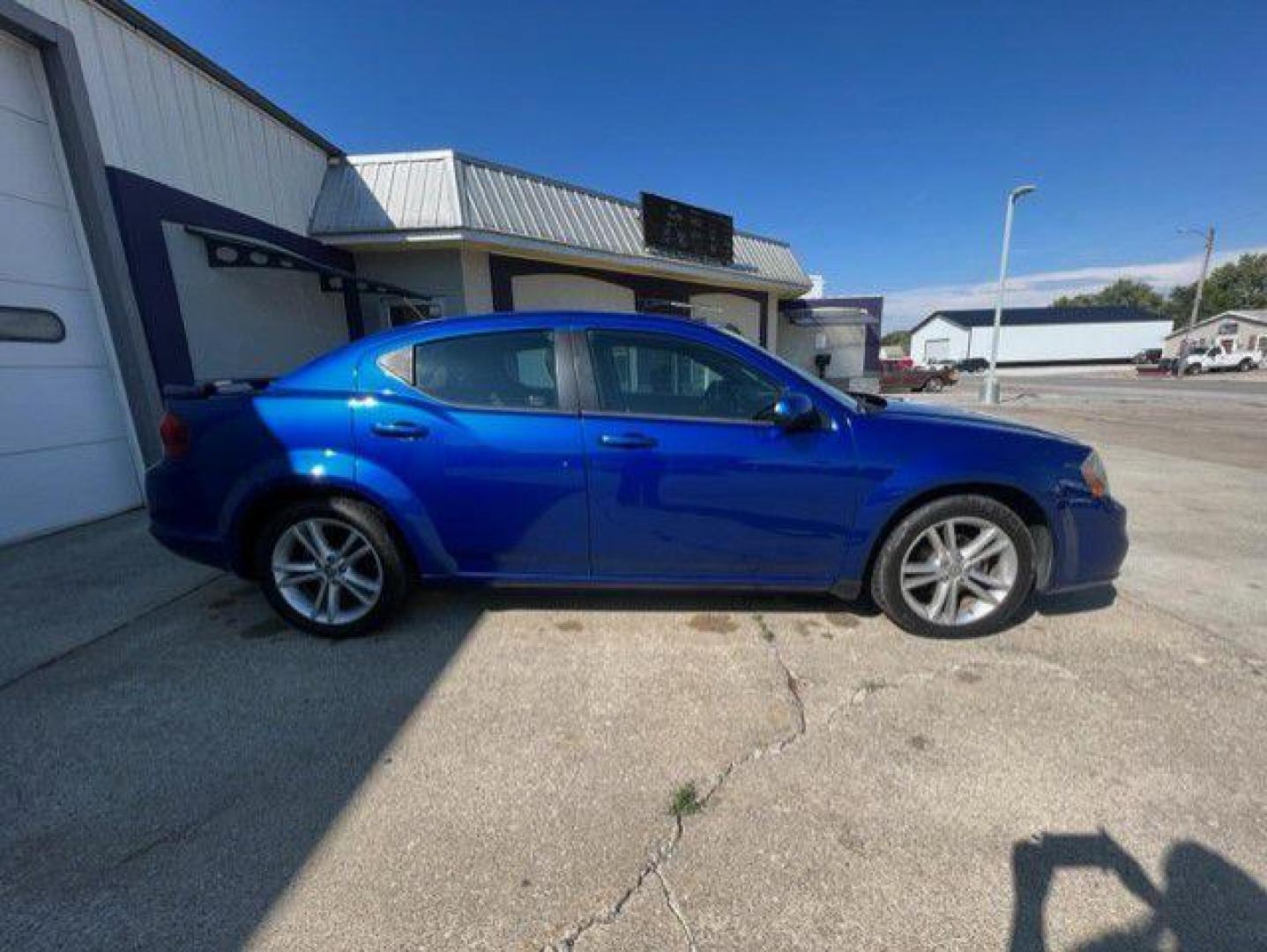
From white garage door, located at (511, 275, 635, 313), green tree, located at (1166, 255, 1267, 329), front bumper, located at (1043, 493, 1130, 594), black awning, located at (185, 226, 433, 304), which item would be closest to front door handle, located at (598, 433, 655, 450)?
front bumper, located at (1043, 493, 1130, 594)

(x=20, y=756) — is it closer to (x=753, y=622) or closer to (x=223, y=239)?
(x=753, y=622)

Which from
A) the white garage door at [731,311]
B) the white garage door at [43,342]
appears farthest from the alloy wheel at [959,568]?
the white garage door at [731,311]

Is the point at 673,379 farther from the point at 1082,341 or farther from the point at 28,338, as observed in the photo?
the point at 1082,341

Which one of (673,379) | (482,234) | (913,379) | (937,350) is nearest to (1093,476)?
(673,379)

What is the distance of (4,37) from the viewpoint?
4395mm

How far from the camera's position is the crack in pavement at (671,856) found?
4.80 ft

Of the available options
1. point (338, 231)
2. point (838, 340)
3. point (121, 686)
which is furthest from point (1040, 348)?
point (121, 686)

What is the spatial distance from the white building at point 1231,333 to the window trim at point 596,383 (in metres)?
61.7

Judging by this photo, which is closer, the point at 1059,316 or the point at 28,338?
the point at 28,338

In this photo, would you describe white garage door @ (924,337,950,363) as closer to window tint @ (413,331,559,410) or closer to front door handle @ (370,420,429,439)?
window tint @ (413,331,559,410)

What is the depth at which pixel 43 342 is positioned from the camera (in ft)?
15.4

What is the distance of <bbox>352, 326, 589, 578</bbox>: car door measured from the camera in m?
2.71

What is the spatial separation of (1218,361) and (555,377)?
5269 cm

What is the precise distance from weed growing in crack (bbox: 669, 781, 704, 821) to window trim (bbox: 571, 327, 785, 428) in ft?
5.05
